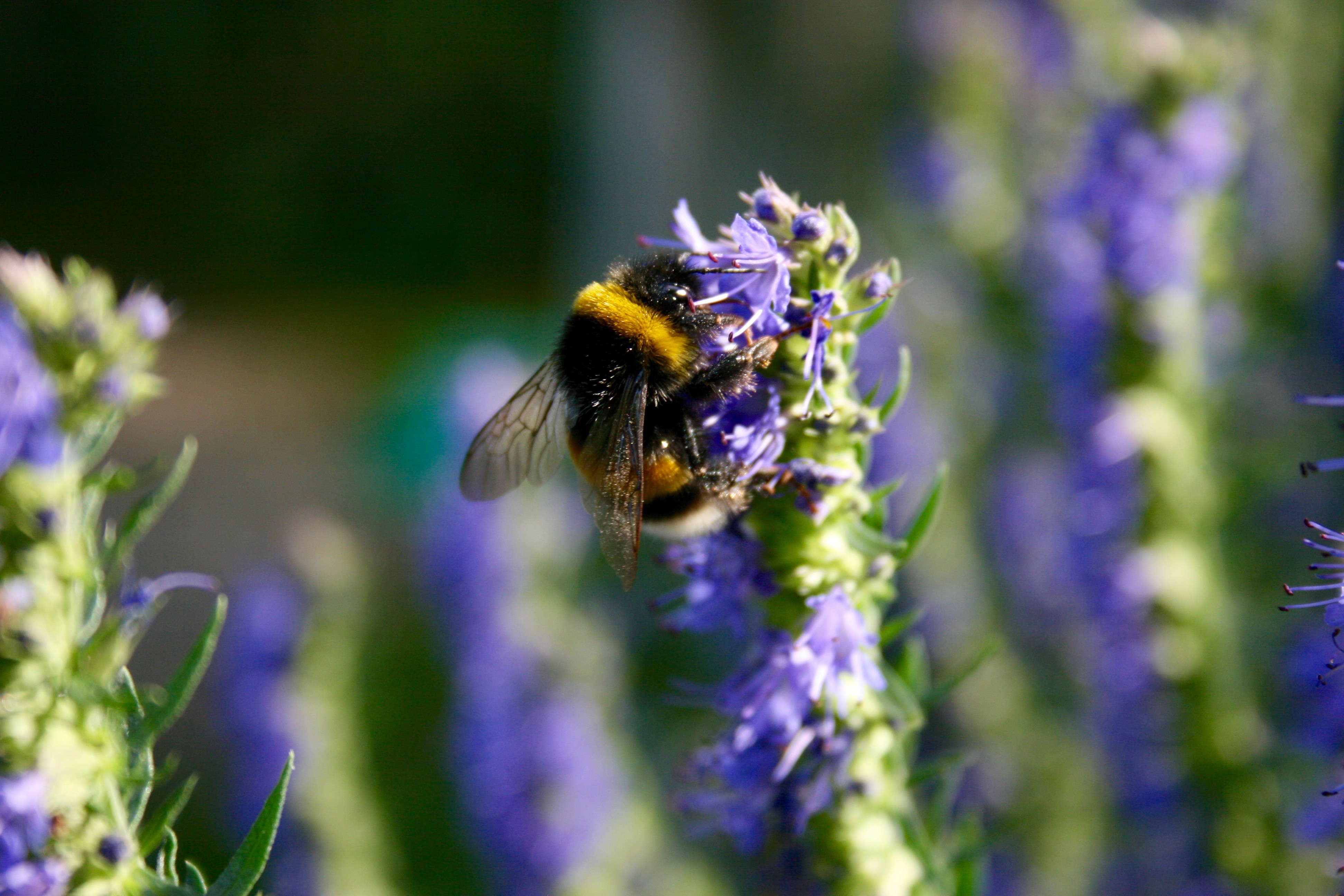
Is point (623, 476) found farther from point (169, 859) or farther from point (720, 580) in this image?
point (169, 859)

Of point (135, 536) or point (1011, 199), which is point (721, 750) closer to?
point (135, 536)

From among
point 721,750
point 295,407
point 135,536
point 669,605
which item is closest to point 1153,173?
point 669,605

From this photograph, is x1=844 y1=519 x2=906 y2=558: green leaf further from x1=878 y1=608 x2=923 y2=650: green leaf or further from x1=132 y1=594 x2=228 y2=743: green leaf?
x1=132 y1=594 x2=228 y2=743: green leaf

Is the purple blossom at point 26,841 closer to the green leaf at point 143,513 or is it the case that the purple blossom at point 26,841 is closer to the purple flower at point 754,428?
the green leaf at point 143,513

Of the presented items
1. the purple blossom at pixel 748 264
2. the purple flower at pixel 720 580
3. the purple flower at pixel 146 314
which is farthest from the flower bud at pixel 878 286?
the purple flower at pixel 146 314

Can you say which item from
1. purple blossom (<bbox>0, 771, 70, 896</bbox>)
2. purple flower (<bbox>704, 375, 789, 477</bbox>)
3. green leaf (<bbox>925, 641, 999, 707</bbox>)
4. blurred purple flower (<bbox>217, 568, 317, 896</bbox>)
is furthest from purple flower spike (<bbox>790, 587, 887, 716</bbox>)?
blurred purple flower (<bbox>217, 568, 317, 896</bbox>)

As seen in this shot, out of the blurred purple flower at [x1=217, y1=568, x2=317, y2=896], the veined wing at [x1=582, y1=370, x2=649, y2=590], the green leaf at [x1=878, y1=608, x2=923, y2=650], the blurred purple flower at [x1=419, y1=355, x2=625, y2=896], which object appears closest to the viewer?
the green leaf at [x1=878, y1=608, x2=923, y2=650]
